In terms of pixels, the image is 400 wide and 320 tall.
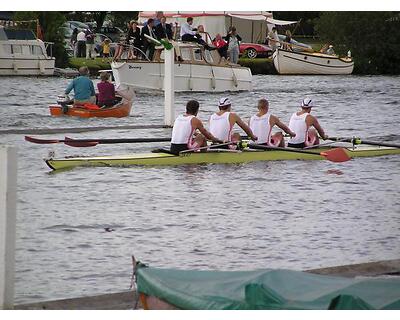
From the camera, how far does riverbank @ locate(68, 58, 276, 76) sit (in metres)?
20.3

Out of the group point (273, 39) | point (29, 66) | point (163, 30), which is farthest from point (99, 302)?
point (273, 39)

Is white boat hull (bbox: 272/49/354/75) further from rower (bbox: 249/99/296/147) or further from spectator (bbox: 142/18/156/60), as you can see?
rower (bbox: 249/99/296/147)

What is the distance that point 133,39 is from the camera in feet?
61.2

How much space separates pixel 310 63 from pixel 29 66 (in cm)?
542

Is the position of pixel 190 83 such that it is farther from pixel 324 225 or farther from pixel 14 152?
pixel 14 152

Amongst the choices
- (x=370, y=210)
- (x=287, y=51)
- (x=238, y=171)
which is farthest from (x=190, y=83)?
(x=370, y=210)

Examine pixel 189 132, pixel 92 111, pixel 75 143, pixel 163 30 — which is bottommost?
pixel 92 111

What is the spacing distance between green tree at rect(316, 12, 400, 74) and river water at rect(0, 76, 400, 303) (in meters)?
4.23

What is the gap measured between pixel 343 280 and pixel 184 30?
13911 mm

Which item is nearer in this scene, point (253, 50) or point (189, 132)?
point (189, 132)

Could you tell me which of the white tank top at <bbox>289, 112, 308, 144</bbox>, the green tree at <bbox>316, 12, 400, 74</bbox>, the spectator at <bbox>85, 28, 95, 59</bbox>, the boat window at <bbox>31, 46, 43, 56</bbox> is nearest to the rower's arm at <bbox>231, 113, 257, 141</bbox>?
the white tank top at <bbox>289, 112, 308, 144</bbox>

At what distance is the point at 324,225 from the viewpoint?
30.2 ft

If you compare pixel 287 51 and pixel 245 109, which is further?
pixel 287 51

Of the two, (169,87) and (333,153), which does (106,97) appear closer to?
(169,87)
